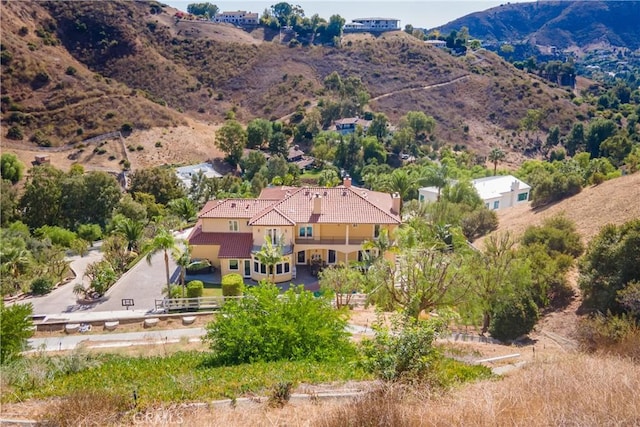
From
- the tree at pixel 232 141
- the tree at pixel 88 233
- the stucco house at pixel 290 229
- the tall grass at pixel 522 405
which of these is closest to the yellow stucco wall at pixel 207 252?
the stucco house at pixel 290 229

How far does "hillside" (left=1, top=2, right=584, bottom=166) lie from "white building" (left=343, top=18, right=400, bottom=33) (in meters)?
12.2

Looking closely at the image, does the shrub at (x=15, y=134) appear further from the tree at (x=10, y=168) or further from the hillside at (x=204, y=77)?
the tree at (x=10, y=168)

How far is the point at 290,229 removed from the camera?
31.9m

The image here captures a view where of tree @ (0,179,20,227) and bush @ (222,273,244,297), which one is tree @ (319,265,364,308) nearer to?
bush @ (222,273,244,297)

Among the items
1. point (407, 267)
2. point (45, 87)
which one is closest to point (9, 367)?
point (407, 267)

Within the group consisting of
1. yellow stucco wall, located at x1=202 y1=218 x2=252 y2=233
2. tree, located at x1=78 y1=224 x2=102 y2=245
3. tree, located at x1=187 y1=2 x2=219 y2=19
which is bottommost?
tree, located at x1=78 y1=224 x2=102 y2=245

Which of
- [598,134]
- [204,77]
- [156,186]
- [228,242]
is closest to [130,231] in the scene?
[228,242]

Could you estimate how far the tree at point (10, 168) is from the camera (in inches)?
2179

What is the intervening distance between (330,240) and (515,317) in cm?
1411

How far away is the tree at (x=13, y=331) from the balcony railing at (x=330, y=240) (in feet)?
56.5

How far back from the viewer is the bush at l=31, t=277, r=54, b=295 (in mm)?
29062

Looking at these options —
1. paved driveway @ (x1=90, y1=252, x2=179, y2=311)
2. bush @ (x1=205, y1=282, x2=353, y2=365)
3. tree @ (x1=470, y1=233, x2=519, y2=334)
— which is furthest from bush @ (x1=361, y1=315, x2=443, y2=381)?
paved driveway @ (x1=90, y1=252, x2=179, y2=311)

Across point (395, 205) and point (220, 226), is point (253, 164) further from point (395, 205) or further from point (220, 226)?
point (395, 205)

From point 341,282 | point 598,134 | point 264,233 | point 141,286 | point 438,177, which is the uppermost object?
point 598,134
